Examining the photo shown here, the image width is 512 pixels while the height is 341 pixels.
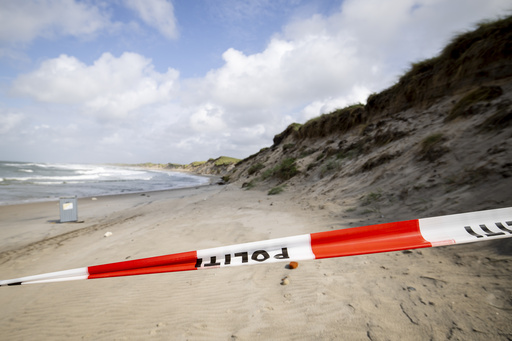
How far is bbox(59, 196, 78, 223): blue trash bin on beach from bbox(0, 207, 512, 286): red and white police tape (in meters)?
6.52

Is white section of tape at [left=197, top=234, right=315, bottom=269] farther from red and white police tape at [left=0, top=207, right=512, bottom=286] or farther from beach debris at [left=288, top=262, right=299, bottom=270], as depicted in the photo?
beach debris at [left=288, top=262, right=299, bottom=270]

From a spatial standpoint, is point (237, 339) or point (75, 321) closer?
point (237, 339)

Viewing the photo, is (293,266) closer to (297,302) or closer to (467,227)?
(297,302)

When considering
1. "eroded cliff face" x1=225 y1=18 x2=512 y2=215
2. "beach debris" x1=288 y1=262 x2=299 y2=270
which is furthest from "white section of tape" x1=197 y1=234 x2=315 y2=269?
"eroded cliff face" x1=225 y1=18 x2=512 y2=215

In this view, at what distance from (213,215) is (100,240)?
271 cm

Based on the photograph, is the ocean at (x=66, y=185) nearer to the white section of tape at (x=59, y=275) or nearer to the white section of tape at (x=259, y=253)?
the white section of tape at (x=59, y=275)

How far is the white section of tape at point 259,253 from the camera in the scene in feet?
7.25

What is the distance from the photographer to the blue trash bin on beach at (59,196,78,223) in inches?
301

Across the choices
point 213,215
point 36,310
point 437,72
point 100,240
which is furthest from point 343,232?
point 437,72

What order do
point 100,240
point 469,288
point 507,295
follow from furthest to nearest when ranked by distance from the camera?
point 100,240, point 469,288, point 507,295

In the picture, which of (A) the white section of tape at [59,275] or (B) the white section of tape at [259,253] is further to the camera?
(A) the white section of tape at [59,275]

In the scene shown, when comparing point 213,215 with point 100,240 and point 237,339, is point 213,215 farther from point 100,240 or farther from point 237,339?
point 237,339

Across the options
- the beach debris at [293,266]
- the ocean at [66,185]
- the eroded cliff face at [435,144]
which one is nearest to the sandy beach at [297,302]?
the beach debris at [293,266]

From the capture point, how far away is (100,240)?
522 centimetres
